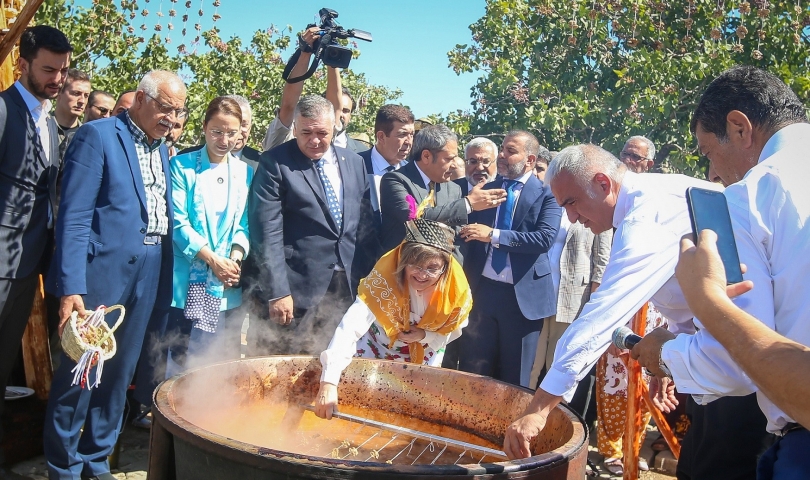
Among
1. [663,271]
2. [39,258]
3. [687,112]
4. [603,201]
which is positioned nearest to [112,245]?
[39,258]

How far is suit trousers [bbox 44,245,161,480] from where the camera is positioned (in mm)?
3605

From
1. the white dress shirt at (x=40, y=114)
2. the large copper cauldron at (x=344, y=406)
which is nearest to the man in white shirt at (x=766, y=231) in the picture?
the large copper cauldron at (x=344, y=406)

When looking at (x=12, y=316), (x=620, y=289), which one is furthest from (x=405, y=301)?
(x=12, y=316)

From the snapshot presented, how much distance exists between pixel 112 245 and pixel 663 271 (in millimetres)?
2729

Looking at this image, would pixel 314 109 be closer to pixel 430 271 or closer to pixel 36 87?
pixel 430 271

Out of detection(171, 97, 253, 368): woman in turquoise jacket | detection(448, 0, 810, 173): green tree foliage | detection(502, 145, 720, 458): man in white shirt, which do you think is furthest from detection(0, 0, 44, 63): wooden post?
detection(448, 0, 810, 173): green tree foliage

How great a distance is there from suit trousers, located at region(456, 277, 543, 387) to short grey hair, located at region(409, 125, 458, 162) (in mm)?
976

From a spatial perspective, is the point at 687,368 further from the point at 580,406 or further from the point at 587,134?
the point at 587,134

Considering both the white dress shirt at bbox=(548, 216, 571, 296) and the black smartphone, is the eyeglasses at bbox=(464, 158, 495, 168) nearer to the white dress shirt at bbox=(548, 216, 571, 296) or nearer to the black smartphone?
the white dress shirt at bbox=(548, 216, 571, 296)

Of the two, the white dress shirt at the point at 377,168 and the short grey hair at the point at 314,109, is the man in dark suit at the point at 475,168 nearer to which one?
the white dress shirt at the point at 377,168

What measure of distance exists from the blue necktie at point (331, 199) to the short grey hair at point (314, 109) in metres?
0.32

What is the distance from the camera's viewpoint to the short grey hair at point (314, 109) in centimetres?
436

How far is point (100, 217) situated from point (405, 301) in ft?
5.50

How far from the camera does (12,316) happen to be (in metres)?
3.80
